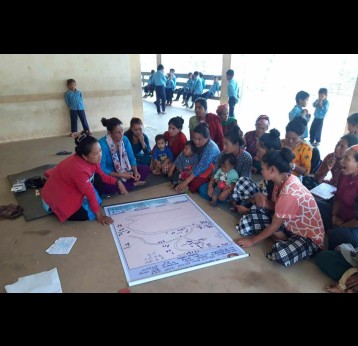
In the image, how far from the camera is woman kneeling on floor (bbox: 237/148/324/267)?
1889 millimetres

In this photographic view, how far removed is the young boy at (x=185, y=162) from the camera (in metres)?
3.05

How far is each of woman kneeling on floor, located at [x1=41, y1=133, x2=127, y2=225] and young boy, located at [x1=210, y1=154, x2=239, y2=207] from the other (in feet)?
3.48

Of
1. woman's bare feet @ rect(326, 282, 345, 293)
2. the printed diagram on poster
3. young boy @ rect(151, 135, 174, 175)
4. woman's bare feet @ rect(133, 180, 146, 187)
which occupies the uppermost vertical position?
young boy @ rect(151, 135, 174, 175)

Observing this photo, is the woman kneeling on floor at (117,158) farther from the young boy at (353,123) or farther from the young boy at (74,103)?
the young boy at (74,103)

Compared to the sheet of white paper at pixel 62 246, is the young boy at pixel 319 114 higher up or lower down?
higher up

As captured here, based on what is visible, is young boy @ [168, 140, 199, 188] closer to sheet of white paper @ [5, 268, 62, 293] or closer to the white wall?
sheet of white paper @ [5, 268, 62, 293]

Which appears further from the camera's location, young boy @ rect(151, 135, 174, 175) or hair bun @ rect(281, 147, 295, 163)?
young boy @ rect(151, 135, 174, 175)

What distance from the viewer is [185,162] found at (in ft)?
10.3

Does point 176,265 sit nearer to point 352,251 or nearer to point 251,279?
point 251,279

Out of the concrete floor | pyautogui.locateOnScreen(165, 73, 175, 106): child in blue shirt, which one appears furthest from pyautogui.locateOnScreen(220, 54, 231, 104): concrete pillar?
the concrete floor

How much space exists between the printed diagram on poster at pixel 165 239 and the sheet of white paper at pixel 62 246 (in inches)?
13.9

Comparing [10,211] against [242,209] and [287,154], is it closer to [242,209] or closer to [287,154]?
[242,209]

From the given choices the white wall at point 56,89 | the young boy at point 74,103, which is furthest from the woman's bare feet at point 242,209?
the white wall at point 56,89

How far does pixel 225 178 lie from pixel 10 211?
6.89 ft
